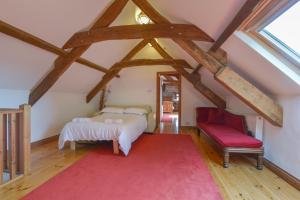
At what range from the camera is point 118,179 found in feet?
8.65

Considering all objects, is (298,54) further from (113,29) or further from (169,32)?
(113,29)

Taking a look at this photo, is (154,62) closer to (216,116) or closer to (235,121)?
(216,116)

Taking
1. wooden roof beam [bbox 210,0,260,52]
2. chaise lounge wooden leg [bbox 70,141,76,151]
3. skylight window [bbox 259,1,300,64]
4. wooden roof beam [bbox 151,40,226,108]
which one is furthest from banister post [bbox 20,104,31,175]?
wooden roof beam [bbox 151,40,226,108]

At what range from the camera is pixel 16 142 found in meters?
2.77

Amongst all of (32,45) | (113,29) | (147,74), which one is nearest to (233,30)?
(113,29)

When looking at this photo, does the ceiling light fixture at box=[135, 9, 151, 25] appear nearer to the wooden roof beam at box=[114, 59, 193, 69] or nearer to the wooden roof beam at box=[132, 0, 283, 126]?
the wooden roof beam at box=[114, 59, 193, 69]

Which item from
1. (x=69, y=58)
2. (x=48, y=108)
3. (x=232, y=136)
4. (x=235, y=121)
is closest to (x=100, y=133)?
(x=69, y=58)

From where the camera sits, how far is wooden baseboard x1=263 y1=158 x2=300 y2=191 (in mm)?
2477

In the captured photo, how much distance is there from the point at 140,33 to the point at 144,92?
3631 mm

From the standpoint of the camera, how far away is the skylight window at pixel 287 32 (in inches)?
71.2

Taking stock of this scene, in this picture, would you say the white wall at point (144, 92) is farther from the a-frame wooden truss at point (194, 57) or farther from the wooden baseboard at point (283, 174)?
the wooden baseboard at point (283, 174)

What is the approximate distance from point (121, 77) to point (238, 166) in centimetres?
487

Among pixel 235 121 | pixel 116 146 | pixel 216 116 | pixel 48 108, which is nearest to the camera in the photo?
pixel 116 146

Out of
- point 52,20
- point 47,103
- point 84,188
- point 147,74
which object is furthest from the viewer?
point 147,74
